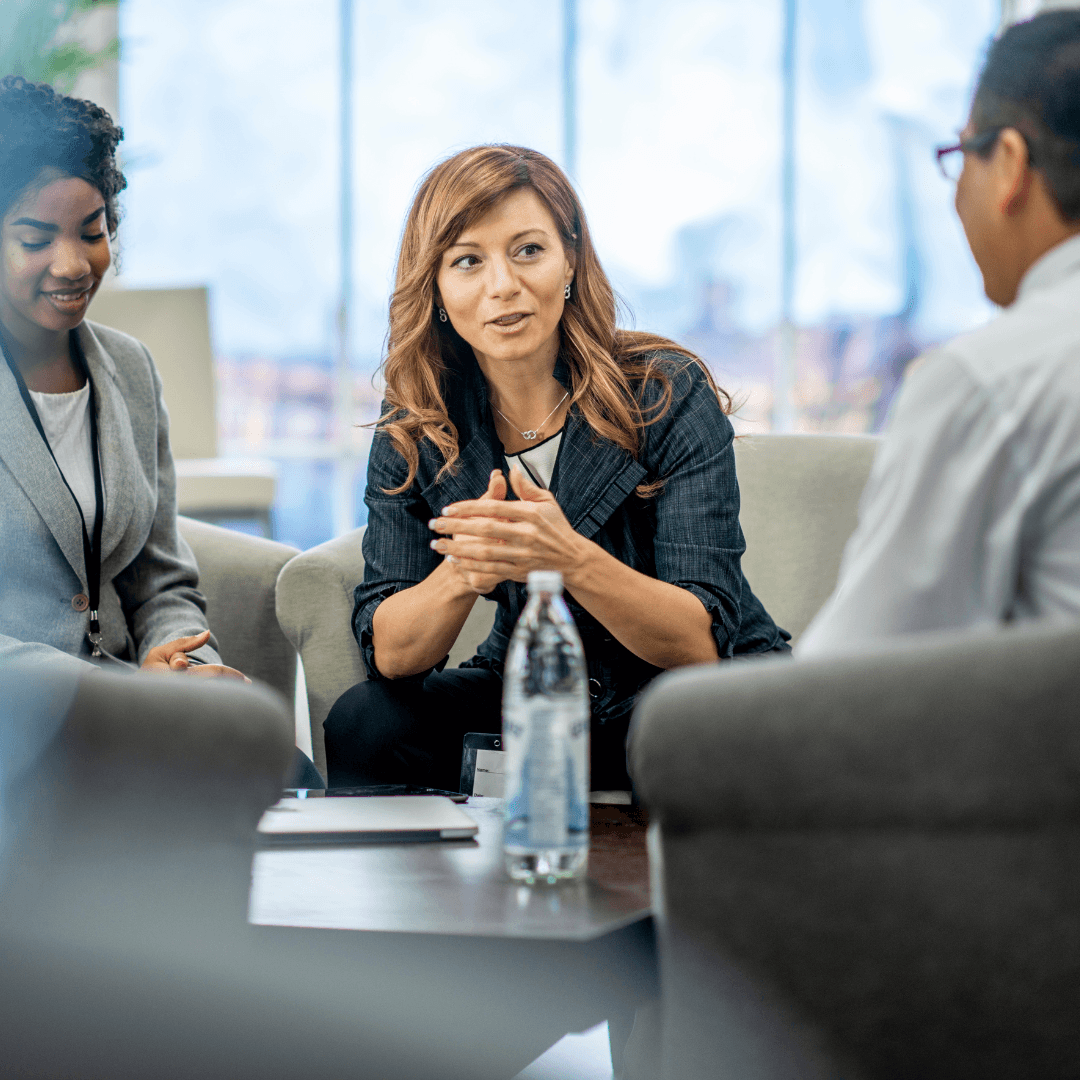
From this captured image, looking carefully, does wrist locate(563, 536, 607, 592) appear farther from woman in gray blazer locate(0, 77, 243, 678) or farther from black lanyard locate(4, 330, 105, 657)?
black lanyard locate(4, 330, 105, 657)

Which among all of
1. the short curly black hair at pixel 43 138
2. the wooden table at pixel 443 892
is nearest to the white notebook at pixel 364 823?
the wooden table at pixel 443 892

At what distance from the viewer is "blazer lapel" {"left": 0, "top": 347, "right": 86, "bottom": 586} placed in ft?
5.43

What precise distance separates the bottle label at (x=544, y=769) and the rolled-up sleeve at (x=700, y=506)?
64cm

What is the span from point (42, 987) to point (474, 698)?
3.34ft

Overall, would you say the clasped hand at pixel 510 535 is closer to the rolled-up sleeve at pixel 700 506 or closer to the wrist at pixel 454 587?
the wrist at pixel 454 587

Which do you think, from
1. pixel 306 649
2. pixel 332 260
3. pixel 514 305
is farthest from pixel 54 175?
pixel 332 260

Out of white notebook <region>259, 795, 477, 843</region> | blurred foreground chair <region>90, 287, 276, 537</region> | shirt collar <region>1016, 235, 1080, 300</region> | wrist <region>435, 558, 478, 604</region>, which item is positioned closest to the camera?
shirt collar <region>1016, 235, 1080, 300</region>

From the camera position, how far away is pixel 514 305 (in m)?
1.73

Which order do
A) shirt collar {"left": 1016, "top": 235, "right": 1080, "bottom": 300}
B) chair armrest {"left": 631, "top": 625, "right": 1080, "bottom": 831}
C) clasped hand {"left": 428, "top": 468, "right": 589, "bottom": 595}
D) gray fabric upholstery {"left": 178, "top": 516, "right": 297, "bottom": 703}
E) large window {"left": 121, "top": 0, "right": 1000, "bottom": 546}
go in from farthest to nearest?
large window {"left": 121, "top": 0, "right": 1000, "bottom": 546}
gray fabric upholstery {"left": 178, "top": 516, "right": 297, "bottom": 703}
clasped hand {"left": 428, "top": 468, "right": 589, "bottom": 595}
shirt collar {"left": 1016, "top": 235, "right": 1080, "bottom": 300}
chair armrest {"left": 631, "top": 625, "right": 1080, "bottom": 831}

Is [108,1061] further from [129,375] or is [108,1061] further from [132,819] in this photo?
[129,375]

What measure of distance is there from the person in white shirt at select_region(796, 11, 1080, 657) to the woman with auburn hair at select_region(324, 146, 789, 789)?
2.29 ft

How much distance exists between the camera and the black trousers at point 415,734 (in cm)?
166

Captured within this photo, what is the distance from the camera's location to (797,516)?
220 cm

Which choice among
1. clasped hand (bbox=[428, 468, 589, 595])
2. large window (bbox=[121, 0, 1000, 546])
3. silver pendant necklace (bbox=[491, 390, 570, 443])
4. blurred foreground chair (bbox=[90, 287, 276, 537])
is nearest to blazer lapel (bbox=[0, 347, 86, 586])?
clasped hand (bbox=[428, 468, 589, 595])
